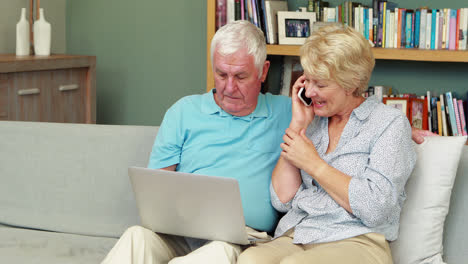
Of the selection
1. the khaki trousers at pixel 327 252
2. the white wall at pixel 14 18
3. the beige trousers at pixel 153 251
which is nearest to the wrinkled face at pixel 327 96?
the khaki trousers at pixel 327 252

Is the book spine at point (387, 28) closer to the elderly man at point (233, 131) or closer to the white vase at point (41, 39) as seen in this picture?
the elderly man at point (233, 131)

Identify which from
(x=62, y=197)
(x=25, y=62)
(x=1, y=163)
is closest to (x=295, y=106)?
(x=62, y=197)

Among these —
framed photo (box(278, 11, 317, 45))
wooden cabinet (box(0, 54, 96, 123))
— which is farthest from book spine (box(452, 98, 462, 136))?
wooden cabinet (box(0, 54, 96, 123))

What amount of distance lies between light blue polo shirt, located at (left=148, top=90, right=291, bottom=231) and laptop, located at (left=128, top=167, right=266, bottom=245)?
0.22 meters

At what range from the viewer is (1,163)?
2.37 m

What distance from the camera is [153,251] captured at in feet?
6.12

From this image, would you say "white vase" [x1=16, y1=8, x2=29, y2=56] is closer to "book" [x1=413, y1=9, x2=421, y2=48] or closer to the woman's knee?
"book" [x1=413, y1=9, x2=421, y2=48]

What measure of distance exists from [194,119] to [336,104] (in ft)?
1.60

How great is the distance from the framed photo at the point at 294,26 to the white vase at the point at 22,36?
151 centimetres

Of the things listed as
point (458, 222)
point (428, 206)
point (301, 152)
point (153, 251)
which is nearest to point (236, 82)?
point (301, 152)

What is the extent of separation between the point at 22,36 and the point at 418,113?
90.0 inches

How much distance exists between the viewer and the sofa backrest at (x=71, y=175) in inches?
89.4

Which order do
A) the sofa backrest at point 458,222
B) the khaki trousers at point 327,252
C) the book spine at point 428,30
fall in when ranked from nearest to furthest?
1. the khaki trousers at point 327,252
2. the sofa backrest at point 458,222
3. the book spine at point 428,30

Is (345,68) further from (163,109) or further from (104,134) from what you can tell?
(163,109)
